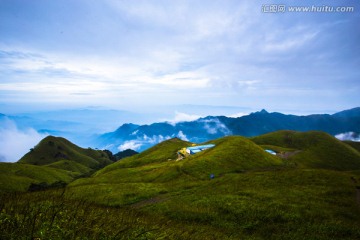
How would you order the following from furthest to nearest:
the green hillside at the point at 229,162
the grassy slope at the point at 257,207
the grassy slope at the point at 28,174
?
the grassy slope at the point at 28,174
the green hillside at the point at 229,162
the grassy slope at the point at 257,207

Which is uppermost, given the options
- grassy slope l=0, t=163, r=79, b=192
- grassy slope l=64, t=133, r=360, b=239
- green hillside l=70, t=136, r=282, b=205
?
grassy slope l=64, t=133, r=360, b=239

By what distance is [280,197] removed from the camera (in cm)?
3241

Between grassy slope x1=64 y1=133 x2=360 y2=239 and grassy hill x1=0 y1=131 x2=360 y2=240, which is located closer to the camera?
grassy hill x1=0 y1=131 x2=360 y2=240

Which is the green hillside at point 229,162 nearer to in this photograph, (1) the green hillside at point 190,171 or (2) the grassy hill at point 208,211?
(1) the green hillside at point 190,171

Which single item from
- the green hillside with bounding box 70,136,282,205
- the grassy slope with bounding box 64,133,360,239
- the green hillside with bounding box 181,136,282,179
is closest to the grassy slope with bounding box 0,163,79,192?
the green hillside with bounding box 70,136,282,205

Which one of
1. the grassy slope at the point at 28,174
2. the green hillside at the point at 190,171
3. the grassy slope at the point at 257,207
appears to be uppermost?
the grassy slope at the point at 257,207

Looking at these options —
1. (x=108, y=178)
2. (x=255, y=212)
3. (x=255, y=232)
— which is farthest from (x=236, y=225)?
(x=108, y=178)

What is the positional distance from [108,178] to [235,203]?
64349 mm

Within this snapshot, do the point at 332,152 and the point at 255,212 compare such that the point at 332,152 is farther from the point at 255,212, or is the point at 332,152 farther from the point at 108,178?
the point at 255,212

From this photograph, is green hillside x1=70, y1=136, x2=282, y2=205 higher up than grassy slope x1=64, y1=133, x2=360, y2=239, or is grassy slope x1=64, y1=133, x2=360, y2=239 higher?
grassy slope x1=64, y1=133, x2=360, y2=239

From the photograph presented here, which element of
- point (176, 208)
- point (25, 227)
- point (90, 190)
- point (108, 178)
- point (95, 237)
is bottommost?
point (108, 178)

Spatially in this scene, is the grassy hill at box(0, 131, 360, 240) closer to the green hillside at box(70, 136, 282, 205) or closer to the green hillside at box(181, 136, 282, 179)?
the green hillside at box(70, 136, 282, 205)

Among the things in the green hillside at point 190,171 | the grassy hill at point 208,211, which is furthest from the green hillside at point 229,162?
the grassy hill at point 208,211

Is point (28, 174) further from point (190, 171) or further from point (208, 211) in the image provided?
point (208, 211)
